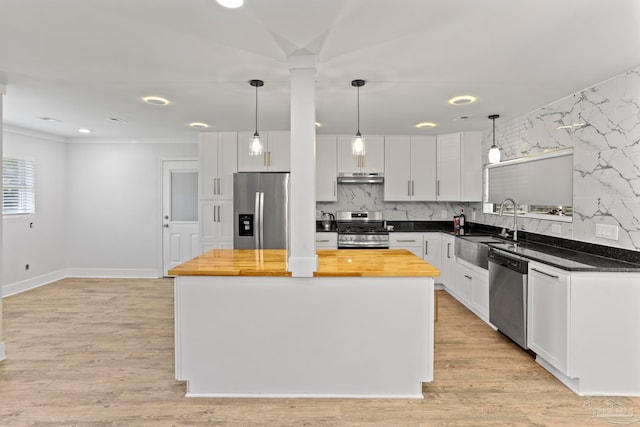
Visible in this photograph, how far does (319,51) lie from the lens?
2.52 m

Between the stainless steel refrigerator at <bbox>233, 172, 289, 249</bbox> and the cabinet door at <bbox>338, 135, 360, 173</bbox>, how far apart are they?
39.4 inches

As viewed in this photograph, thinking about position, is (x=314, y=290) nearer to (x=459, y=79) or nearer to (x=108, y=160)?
(x=459, y=79)

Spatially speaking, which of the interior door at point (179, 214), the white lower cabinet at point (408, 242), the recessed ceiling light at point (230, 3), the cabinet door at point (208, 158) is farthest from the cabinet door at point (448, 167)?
the recessed ceiling light at point (230, 3)

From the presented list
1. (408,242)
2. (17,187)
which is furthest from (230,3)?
(17,187)

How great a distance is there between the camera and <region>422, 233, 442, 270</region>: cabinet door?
5.43 metres

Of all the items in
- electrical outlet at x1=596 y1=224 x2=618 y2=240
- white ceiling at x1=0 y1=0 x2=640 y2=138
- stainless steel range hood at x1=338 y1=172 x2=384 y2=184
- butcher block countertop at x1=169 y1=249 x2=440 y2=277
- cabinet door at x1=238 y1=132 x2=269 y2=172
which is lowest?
butcher block countertop at x1=169 y1=249 x2=440 y2=277

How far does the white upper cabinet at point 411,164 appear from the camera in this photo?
564 centimetres

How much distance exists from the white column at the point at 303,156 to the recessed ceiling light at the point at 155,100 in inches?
69.8

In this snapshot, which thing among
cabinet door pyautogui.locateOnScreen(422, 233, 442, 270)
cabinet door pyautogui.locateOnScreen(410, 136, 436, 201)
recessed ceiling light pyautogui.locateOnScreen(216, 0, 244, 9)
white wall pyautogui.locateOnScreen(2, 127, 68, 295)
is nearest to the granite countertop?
cabinet door pyautogui.locateOnScreen(422, 233, 442, 270)

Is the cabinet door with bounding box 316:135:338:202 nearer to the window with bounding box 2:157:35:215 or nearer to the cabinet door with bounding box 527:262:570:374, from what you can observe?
the cabinet door with bounding box 527:262:570:374

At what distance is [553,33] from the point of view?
2.24 meters

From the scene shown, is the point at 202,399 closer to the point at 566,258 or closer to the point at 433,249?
the point at 566,258

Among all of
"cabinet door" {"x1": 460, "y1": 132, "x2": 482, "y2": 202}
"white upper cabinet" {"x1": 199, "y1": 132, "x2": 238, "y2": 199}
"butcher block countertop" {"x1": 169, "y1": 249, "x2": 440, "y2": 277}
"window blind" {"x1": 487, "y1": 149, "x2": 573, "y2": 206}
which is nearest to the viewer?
"butcher block countertop" {"x1": 169, "y1": 249, "x2": 440, "y2": 277}

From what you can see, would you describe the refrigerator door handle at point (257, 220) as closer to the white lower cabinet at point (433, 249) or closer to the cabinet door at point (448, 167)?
the white lower cabinet at point (433, 249)
